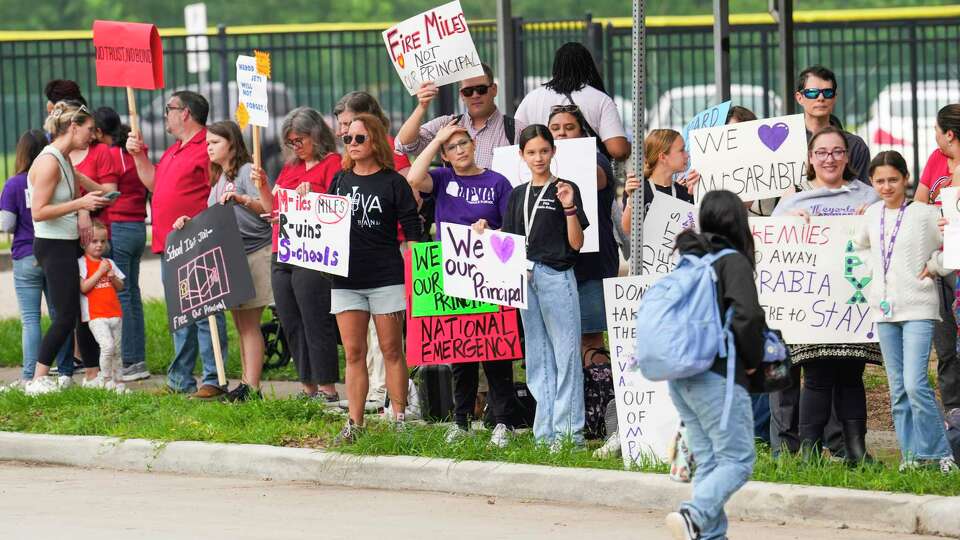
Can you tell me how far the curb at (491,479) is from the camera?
7887 mm

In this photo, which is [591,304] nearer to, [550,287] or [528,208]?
[550,287]

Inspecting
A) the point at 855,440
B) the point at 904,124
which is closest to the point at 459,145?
the point at 855,440

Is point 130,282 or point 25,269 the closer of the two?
point 25,269

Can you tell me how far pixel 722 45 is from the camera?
37.8 ft

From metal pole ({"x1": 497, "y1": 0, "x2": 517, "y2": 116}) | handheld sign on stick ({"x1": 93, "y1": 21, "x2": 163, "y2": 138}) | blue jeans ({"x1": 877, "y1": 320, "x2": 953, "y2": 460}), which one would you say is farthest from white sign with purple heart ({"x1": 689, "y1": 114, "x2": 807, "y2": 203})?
handheld sign on stick ({"x1": 93, "y1": 21, "x2": 163, "y2": 138})

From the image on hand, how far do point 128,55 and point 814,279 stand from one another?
544 centimetres

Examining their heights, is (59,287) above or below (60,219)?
below

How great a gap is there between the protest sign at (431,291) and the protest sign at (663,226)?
38.0 inches

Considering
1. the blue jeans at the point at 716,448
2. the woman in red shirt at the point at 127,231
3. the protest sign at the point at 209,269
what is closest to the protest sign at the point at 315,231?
the protest sign at the point at 209,269

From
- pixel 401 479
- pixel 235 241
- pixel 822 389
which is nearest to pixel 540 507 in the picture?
pixel 401 479

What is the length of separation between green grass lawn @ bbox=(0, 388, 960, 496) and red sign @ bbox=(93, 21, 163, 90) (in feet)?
7.31

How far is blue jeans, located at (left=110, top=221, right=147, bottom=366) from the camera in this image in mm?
12797

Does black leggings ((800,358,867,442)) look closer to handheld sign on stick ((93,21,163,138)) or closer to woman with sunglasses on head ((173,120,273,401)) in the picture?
Answer: woman with sunglasses on head ((173,120,273,401))

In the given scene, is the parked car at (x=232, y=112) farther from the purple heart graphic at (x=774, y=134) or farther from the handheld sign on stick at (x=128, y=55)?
the purple heart graphic at (x=774, y=134)
